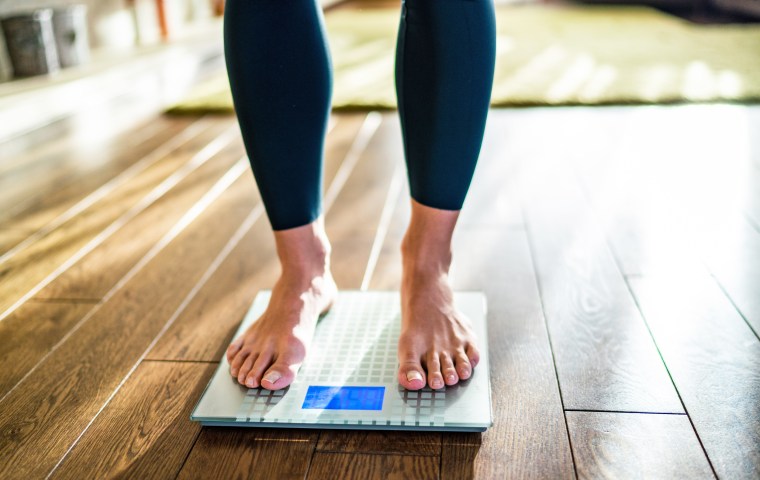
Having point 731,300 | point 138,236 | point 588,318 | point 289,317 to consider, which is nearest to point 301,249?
point 289,317

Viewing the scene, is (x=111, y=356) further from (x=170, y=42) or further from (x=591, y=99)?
(x=170, y=42)

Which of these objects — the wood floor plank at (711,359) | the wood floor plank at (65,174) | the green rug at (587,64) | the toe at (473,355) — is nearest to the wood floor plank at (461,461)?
the toe at (473,355)

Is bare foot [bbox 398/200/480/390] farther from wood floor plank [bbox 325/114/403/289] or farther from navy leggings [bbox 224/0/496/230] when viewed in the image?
wood floor plank [bbox 325/114/403/289]

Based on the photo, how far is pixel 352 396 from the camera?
0.79 m

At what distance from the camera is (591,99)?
2.07 meters

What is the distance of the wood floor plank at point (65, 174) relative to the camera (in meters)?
1.43

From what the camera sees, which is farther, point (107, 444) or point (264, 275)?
point (264, 275)

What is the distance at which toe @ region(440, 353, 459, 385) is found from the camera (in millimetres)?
795

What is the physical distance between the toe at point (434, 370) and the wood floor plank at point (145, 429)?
0.27m

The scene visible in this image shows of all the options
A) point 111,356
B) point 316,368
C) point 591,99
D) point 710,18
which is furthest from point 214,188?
point 710,18

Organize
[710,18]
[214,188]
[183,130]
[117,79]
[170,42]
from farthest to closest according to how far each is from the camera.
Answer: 1. [710,18]
2. [170,42]
3. [117,79]
4. [183,130]
5. [214,188]

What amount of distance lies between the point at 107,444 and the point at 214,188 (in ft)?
2.78

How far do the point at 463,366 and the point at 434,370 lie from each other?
0.04m

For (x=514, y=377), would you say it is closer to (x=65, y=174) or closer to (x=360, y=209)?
(x=360, y=209)
